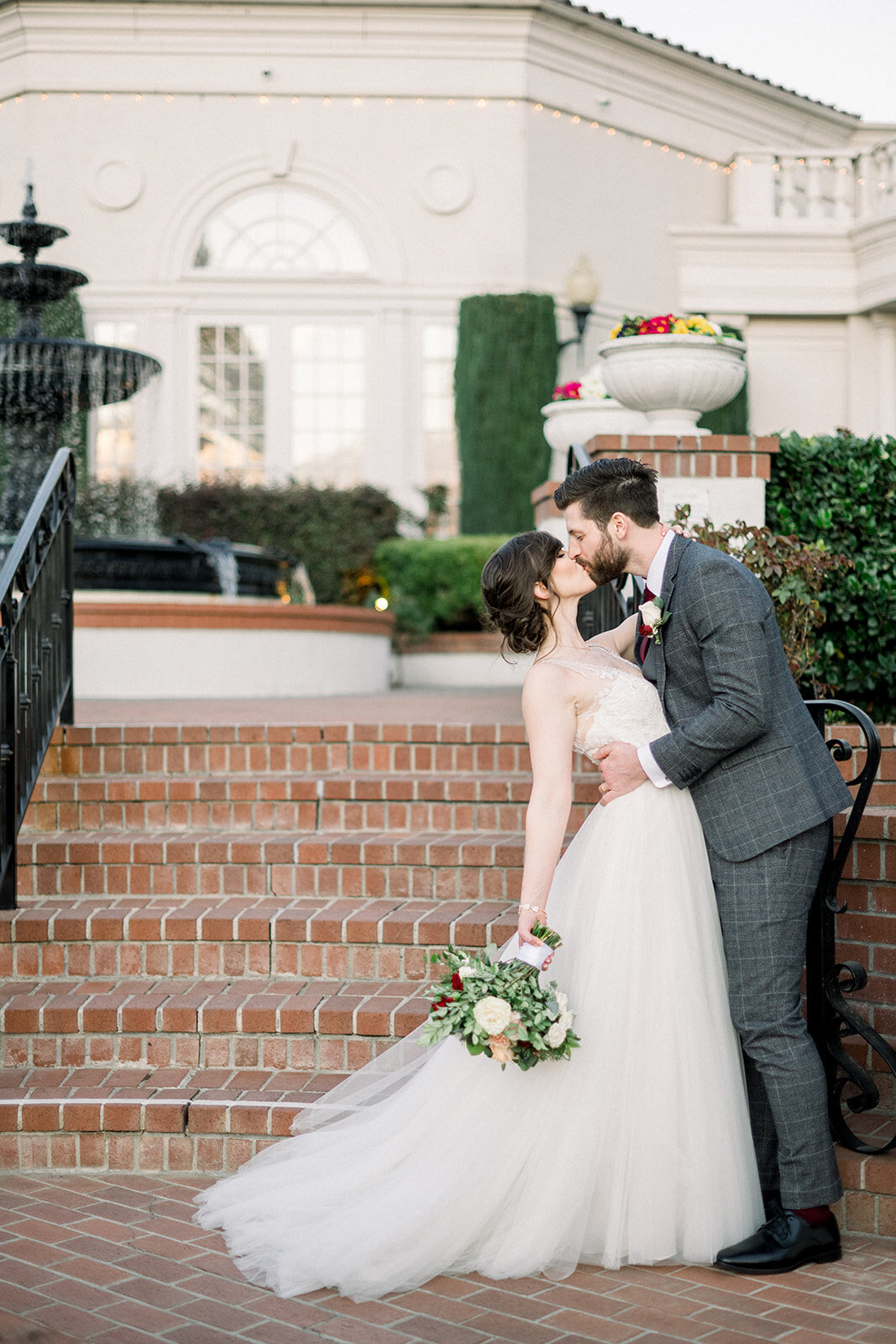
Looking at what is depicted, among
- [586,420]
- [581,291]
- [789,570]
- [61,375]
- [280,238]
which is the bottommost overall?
[789,570]

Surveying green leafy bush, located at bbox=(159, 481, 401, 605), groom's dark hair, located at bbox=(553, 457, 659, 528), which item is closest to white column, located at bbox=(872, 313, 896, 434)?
green leafy bush, located at bbox=(159, 481, 401, 605)

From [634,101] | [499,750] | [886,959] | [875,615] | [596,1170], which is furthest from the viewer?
[634,101]

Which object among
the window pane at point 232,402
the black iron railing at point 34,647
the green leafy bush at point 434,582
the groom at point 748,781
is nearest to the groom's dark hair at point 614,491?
the groom at point 748,781

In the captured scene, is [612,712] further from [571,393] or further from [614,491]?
[571,393]

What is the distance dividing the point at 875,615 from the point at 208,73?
11.8m

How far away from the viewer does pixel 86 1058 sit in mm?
4035

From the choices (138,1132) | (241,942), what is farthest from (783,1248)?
(241,942)

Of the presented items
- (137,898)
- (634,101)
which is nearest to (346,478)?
(634,101)

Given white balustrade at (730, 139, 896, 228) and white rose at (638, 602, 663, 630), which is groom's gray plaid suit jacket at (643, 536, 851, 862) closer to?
white rose at (638, 602, 663, 630)

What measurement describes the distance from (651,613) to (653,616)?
11mm

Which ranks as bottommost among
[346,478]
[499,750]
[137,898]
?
[137,898]

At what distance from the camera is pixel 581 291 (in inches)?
527

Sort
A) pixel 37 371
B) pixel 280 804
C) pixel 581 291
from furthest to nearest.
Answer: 1. pixel 581 291
2. pixel 37 371
3. pixel 280 804

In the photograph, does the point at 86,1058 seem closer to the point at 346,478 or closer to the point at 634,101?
the point at 346,478
